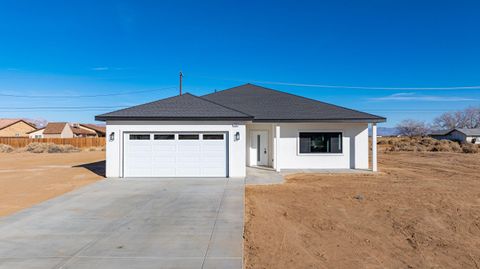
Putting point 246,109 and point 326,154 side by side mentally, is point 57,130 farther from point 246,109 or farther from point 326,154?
point 326,154

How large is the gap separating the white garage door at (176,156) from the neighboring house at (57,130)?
181 ft

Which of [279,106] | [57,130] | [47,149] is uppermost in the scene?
[279,106]

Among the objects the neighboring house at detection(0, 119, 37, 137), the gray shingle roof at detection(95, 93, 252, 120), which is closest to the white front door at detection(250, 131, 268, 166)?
the gray shingle roof at detection(95, 93, 252, 120)

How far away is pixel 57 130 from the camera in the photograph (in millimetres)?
58875

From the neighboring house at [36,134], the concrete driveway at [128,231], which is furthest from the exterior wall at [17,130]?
the concrete driveway at [128,231]

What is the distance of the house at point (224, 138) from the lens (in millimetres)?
13312

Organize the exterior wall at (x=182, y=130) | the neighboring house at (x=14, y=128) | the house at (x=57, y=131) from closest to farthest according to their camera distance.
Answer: the exterior wall at (x=182, y=130) → the neighboring house at (x=14, y=128) → the house at (x=57, y=131)

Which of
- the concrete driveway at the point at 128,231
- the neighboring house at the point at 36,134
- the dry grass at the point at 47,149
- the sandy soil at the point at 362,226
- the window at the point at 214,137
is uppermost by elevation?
the neighboring house at the point at 36,134

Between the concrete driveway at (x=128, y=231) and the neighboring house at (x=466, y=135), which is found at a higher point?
the neighboring house at (x=466, y=135)

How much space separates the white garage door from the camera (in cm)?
1341

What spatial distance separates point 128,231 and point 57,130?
63.3m

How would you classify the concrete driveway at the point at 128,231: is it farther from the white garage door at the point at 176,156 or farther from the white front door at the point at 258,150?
the white front door at the point at 258,150

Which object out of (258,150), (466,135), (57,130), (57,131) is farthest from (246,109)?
(466,135)

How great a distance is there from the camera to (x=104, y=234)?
5.96 metres
